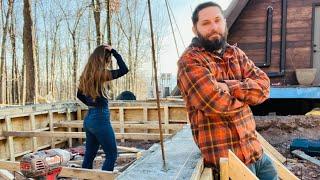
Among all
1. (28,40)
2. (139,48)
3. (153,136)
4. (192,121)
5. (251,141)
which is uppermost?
(139,48)

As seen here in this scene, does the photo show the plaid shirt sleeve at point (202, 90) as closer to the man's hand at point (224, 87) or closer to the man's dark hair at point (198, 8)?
the man's hand at point (224, 87)

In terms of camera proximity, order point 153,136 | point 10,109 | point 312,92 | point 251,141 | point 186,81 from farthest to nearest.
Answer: point 312,92 < point 10,109 < point 153,136 < point 251,141 < point 186,81

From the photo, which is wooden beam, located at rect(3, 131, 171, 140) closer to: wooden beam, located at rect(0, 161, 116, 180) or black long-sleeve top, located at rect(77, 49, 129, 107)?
black long-sleeve top, located at rect(77, 49, 129, 107)

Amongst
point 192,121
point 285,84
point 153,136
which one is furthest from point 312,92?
point 192,121

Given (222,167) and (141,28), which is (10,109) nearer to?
(222,167)

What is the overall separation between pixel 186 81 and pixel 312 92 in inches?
255

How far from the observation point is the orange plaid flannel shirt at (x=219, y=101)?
168 centimetres

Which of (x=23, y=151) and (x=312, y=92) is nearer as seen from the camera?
(x=23, y=151)

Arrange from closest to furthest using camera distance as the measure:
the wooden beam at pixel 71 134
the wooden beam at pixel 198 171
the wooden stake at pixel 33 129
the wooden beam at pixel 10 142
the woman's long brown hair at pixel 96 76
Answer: the wooden beam at pixel 198 171
the woman's long brown hair at pixel 96 76
the wooden beam at pixel 71 134
the wooden beam at pixel 10 142
the wooden stake at pixel 33 129

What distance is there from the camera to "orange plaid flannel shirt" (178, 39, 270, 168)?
1.68 m

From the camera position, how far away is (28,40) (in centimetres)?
956

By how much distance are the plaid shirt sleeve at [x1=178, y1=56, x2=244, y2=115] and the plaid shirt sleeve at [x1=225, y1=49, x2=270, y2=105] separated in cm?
5

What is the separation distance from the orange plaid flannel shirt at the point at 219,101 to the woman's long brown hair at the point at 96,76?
1.67 m

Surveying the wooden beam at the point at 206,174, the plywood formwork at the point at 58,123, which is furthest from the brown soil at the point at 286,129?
the wooden beam at the point at 206,174
